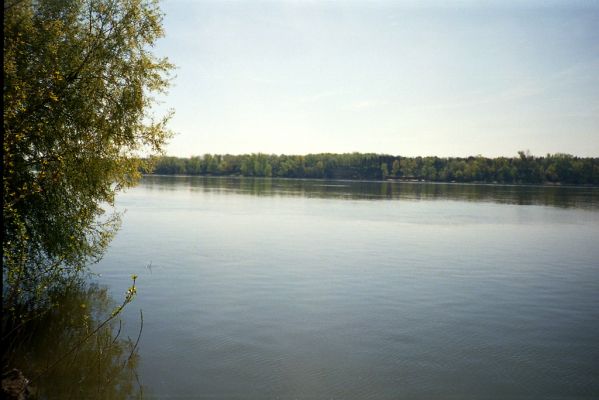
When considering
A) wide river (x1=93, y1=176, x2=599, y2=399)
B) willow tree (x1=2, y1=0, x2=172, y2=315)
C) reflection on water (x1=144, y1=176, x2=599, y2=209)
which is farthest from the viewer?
reflection on water (x1=144, y1=176, x2=599, y2=209)

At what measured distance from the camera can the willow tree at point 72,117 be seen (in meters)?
16.8

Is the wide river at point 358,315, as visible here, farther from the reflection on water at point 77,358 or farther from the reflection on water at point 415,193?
the reflection on water at point 415,193

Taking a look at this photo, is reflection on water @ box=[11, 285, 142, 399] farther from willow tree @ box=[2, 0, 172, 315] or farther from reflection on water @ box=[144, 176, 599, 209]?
reflection on water @ box=[144, 176, 599, 209]

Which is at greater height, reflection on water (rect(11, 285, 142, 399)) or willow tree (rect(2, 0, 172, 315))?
willow tree (rect(2, 0, 172, 315))

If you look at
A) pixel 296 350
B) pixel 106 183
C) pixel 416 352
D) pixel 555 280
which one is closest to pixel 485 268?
pixel 555 280

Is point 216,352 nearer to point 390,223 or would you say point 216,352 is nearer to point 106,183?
point 106,183

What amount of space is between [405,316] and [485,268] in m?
12.5

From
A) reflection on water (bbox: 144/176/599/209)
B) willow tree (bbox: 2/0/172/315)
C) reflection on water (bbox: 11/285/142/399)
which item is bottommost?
reflection on water (bbox: 11/285/142/399)

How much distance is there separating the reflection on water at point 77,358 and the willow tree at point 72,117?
54.6 inches

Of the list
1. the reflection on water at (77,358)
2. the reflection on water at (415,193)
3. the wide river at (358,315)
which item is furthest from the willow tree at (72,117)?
the reflection on water at (415,193)

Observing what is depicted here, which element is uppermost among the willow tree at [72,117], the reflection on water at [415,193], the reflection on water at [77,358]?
the willow tree at [72,117]

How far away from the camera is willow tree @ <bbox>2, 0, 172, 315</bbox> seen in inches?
661

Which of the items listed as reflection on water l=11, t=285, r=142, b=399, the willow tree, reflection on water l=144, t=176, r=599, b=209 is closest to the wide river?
reflection on water l=11, t=285, r=142, b=399

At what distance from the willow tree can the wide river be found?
4416mm
